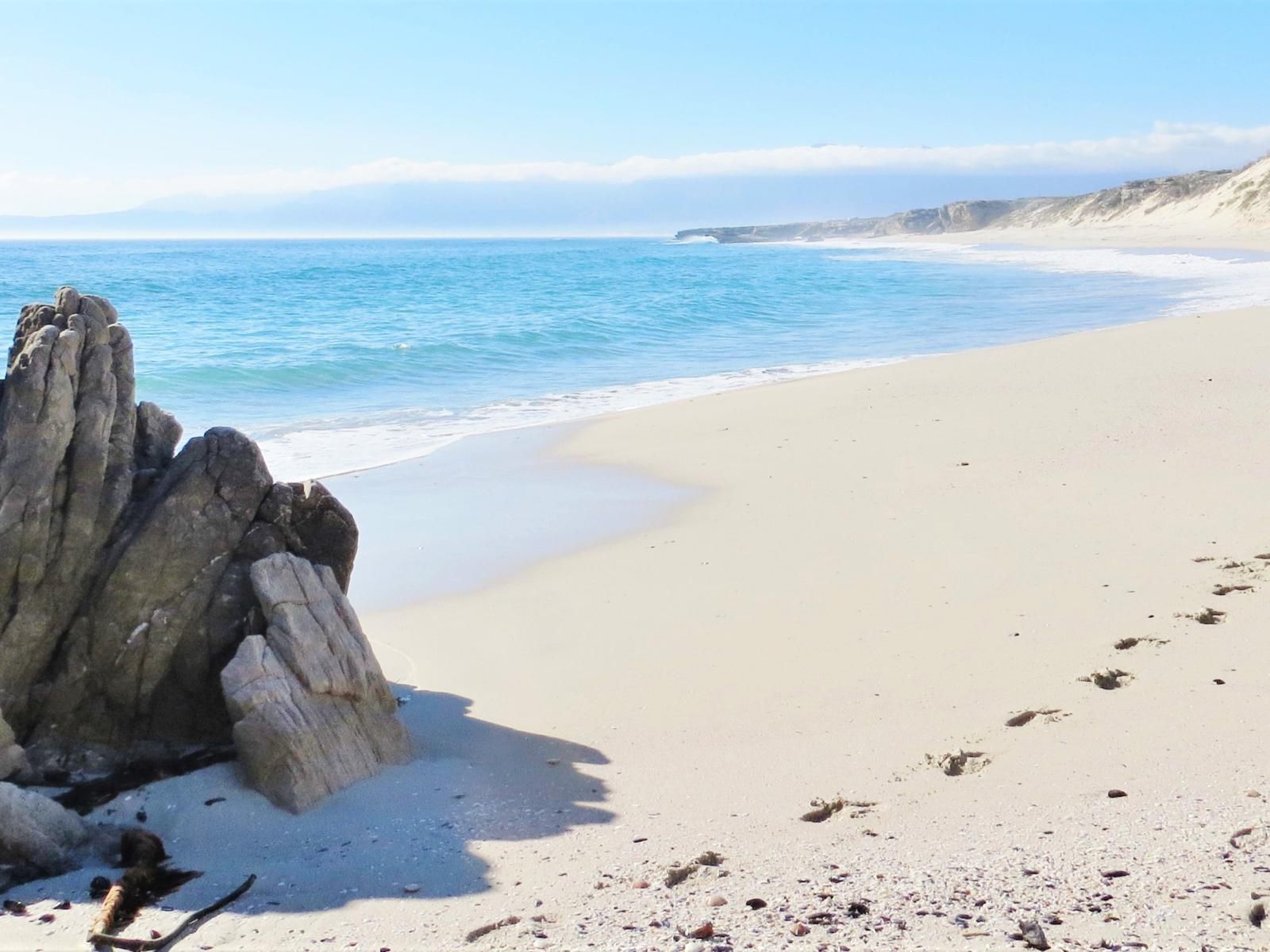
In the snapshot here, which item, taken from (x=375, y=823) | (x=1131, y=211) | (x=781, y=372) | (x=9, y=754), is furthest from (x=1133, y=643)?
(x=1131, y=211)

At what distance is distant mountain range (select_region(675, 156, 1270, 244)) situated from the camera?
6419 cm

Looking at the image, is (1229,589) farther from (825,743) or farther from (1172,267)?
(1172,267)

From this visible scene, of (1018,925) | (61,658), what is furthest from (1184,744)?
(61,658)

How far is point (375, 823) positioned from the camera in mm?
4184

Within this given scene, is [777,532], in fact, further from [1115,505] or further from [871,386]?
[871,386]

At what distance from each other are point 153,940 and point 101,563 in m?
2.02

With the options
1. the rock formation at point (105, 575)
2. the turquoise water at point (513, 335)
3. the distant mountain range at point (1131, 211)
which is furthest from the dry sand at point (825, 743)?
the distant mountain range at point (1131, 211)

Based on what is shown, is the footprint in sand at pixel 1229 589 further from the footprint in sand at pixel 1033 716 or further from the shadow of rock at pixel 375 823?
the shadow of rock at pixel 375 823

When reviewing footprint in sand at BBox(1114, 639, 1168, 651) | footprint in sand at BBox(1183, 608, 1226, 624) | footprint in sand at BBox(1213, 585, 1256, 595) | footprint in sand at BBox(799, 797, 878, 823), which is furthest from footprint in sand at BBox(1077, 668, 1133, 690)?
footprint in sand at BBox(799, 797, 878, 823)

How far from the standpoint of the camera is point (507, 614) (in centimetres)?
684

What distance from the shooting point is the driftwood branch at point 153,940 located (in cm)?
342

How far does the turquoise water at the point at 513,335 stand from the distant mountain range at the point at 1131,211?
19.7m

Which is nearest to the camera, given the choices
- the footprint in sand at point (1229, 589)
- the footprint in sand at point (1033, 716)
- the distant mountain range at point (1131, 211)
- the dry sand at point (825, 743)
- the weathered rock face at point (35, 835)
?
the dry sand at point (825, 743)

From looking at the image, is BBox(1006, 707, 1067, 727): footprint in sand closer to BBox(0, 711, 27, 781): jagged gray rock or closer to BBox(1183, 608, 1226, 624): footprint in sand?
BBox(1183, 608, 1226, 624): footprint in sand
